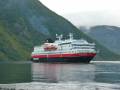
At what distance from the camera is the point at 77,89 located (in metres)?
84.2

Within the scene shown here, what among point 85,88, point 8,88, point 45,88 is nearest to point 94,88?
point 85,88

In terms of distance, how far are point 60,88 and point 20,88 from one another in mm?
8314

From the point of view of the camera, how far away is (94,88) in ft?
282

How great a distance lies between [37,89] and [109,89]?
572 inches

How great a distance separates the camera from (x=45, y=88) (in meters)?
85.2

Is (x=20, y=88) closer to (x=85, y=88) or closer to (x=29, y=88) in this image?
(x=29, y=88)

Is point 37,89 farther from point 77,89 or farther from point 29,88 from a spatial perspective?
point 77,89

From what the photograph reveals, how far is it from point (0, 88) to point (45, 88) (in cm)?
908

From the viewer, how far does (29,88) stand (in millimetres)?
84562

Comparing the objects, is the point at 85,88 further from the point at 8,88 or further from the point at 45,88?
the point at 8,88

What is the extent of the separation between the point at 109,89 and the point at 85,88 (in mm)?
5029

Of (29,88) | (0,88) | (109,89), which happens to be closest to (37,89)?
(29,88)

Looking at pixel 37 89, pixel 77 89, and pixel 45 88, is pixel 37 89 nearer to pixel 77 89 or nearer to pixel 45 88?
pixel 45 88

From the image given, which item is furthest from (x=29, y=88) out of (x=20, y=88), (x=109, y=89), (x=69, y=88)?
(x=109, y=89)
